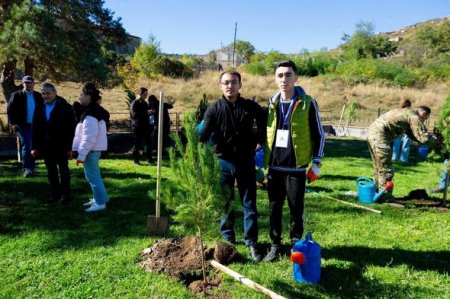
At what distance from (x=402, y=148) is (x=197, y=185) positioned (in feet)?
32.4

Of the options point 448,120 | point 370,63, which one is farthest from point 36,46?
point 370,63

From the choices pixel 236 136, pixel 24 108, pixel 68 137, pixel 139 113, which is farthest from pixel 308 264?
pixel 139 113

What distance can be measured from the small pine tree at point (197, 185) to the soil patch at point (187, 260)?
20 centimetres

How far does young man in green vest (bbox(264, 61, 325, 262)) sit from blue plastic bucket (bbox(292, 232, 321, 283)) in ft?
1.54

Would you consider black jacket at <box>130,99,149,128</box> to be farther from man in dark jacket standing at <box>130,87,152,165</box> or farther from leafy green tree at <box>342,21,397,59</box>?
leafy green tree at <box>342,21,397,59</box>

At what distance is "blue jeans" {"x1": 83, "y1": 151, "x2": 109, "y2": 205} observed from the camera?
17.7 feet

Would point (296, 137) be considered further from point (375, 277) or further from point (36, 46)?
point (36, 46)

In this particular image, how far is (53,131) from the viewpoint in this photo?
18.7 ft

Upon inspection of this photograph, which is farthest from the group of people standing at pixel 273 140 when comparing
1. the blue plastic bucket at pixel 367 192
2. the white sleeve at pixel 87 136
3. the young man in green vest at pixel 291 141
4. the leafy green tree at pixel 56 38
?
the leafy green tree at pixel 56 38

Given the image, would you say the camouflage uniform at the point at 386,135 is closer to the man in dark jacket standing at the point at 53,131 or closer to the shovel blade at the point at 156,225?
the shovel blade at the point at 156,225

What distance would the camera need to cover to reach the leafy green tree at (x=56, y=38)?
10.0 m

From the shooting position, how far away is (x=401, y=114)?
6.37m

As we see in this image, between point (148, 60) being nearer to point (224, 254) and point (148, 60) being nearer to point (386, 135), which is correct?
point (386, 135)

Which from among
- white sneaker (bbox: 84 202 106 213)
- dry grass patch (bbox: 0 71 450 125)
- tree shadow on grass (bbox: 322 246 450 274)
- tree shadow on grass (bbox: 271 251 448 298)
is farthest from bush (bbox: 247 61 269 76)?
tree shadow on grass (bbox: 271 251 448 298)
